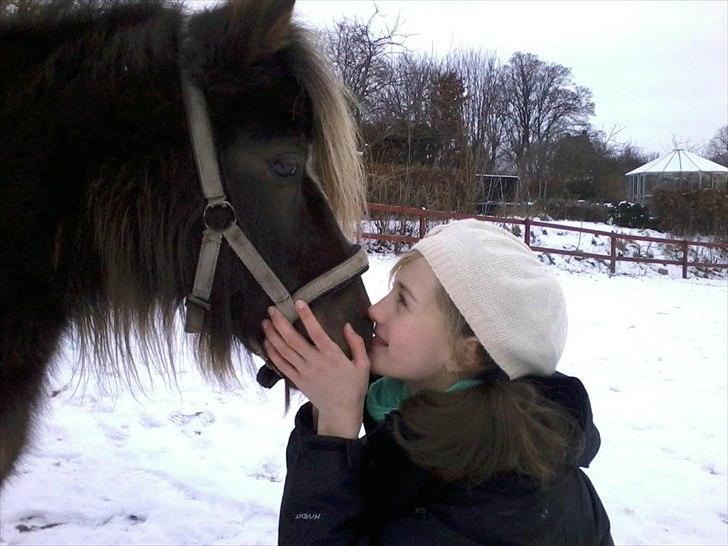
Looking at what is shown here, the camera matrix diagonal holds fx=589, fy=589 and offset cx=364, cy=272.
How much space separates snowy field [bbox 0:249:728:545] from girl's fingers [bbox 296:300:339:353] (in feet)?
3.47

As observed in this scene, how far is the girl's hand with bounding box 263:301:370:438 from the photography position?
4.57 feet

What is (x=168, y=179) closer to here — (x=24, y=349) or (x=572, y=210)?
(x=24, y=349)

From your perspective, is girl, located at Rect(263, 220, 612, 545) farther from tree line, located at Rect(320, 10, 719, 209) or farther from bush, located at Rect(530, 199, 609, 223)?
bush, located at Rect(530, 199, 609, 223)

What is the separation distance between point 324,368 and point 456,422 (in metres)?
0.35

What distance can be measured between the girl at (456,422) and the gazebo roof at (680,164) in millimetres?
38357

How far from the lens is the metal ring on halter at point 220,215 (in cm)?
164

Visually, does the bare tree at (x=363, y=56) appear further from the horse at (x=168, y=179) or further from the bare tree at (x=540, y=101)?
the bare tree at (x=540, y=101)

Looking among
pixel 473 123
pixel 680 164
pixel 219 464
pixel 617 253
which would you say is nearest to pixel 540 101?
pixel 680 164

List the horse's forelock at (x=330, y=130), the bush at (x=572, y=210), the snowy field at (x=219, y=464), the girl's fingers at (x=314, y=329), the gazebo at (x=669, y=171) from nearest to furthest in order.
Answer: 1. the girl's fingers at (x=314, y=329)
2. the horse's forelock at (x=330, y=130)
3. the snowy field at (x=219, y=464)
4. the bush at (x=572, y=210)
5. the gazebo at (x=669, y=171)

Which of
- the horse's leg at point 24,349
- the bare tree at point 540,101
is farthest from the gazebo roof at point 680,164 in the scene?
the horse's leg at point 24,349

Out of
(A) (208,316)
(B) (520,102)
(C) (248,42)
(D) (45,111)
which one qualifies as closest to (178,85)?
(C) (248,42)

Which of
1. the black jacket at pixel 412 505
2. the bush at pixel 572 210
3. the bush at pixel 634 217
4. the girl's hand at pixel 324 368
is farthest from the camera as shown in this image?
the bush at pixel 572 210

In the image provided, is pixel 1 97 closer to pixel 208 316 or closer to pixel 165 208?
pixel 165 208

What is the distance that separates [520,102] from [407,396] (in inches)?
1846
